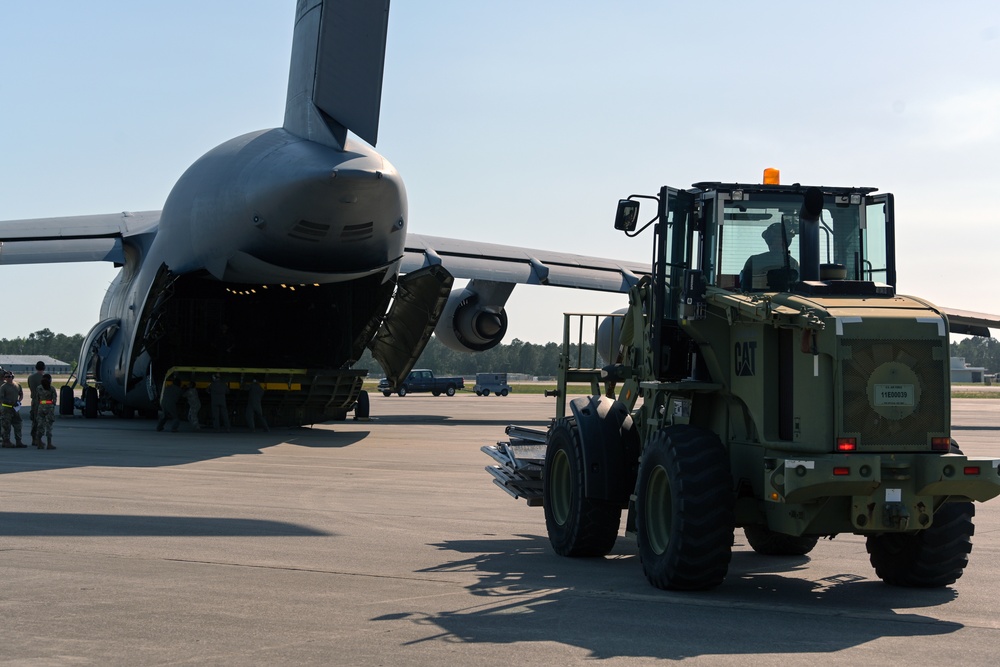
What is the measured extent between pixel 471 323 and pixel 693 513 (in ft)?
79.5

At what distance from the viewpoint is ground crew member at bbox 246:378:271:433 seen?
1023 inches

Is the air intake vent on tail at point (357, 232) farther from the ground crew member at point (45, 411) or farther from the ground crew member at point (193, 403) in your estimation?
the ground crew member at point (193, 403)

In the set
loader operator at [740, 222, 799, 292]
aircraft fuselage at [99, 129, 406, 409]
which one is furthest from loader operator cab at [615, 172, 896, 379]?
aircraft fuselage at [99, 129, 406, 409]

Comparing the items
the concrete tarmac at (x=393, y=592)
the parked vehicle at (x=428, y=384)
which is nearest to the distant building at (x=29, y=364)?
the parked vehicle at (x=428, y=384)

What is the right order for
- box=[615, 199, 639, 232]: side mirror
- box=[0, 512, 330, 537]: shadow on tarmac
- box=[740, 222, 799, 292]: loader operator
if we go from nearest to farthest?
box=[740, 222, 799, 292]: loader operator < box=[615, 199, 639, 232]: side mirror < box=[0, 512, 330, 537]: shadow on tarmac

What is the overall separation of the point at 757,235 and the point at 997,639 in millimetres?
3550

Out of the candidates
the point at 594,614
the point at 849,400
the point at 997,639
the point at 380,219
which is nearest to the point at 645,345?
the point at 849,400

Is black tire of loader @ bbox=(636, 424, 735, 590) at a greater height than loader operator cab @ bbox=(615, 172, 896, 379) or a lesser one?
lesser

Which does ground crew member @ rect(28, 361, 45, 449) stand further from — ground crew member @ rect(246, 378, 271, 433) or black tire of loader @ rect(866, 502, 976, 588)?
black tire of loader @ rect(866, 502, 976, 588)

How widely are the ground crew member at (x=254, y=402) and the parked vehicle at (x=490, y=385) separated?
46.5m

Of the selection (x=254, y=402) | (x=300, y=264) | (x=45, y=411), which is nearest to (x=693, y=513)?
(x=300, y=264)

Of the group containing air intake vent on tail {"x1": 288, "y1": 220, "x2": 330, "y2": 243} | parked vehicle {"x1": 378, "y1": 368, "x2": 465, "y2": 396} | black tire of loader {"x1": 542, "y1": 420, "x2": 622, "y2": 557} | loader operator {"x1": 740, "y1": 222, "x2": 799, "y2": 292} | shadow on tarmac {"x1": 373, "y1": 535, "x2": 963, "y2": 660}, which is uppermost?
air intake vent on tail {"x1": 288, "y1": 220, "x2": 330, "y2": 243}

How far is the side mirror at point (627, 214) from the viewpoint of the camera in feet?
30.6

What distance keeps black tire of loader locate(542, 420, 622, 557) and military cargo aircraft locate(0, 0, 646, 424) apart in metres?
10.6
